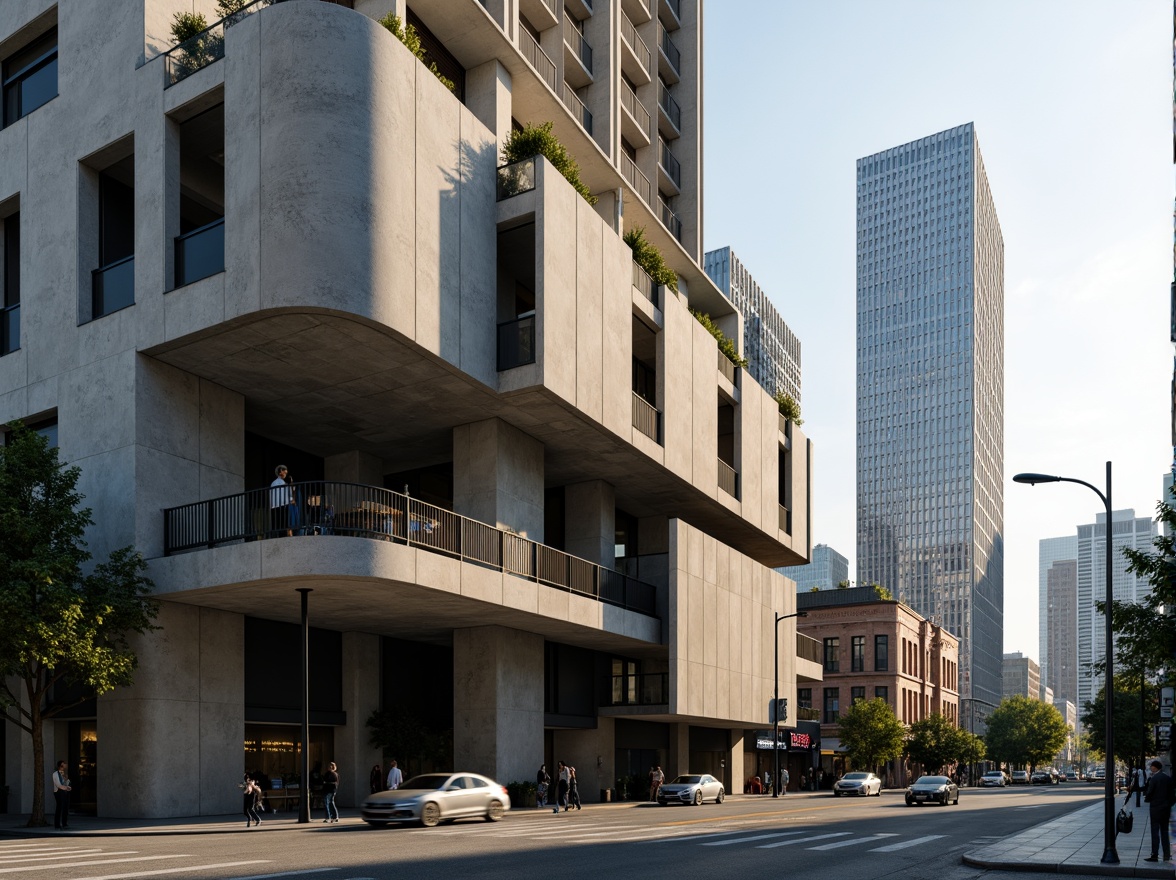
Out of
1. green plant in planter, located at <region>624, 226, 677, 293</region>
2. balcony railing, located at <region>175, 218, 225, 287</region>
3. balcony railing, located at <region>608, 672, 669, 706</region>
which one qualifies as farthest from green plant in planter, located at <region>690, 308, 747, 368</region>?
balcony railing, located at <region>175, 218, 225, 287</region>

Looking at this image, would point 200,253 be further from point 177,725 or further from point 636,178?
point 636,178

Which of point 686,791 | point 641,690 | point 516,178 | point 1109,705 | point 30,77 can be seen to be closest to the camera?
point 1109,705

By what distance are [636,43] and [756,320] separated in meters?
131

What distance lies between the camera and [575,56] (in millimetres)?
45656

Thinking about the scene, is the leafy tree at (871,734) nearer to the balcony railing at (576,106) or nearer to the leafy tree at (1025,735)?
the balcony railing at (576,106)

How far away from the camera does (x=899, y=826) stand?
31141 millimetres

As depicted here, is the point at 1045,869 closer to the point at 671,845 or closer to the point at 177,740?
the point at 671,845

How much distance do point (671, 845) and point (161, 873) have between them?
10.5 metres

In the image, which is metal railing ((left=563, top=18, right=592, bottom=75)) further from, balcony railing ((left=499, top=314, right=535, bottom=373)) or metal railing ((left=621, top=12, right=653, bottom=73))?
balcony railing ((left=499, top=314, right=535, bottom=373))

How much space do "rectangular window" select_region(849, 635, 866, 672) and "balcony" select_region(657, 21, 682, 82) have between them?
5931 centimetres

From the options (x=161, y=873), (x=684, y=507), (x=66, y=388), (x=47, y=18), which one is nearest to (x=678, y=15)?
(x=684, y=507)

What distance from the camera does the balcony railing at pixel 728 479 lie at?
157 ft

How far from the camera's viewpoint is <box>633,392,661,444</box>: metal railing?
3962cm

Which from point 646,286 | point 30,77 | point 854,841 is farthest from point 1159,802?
point 30,77
